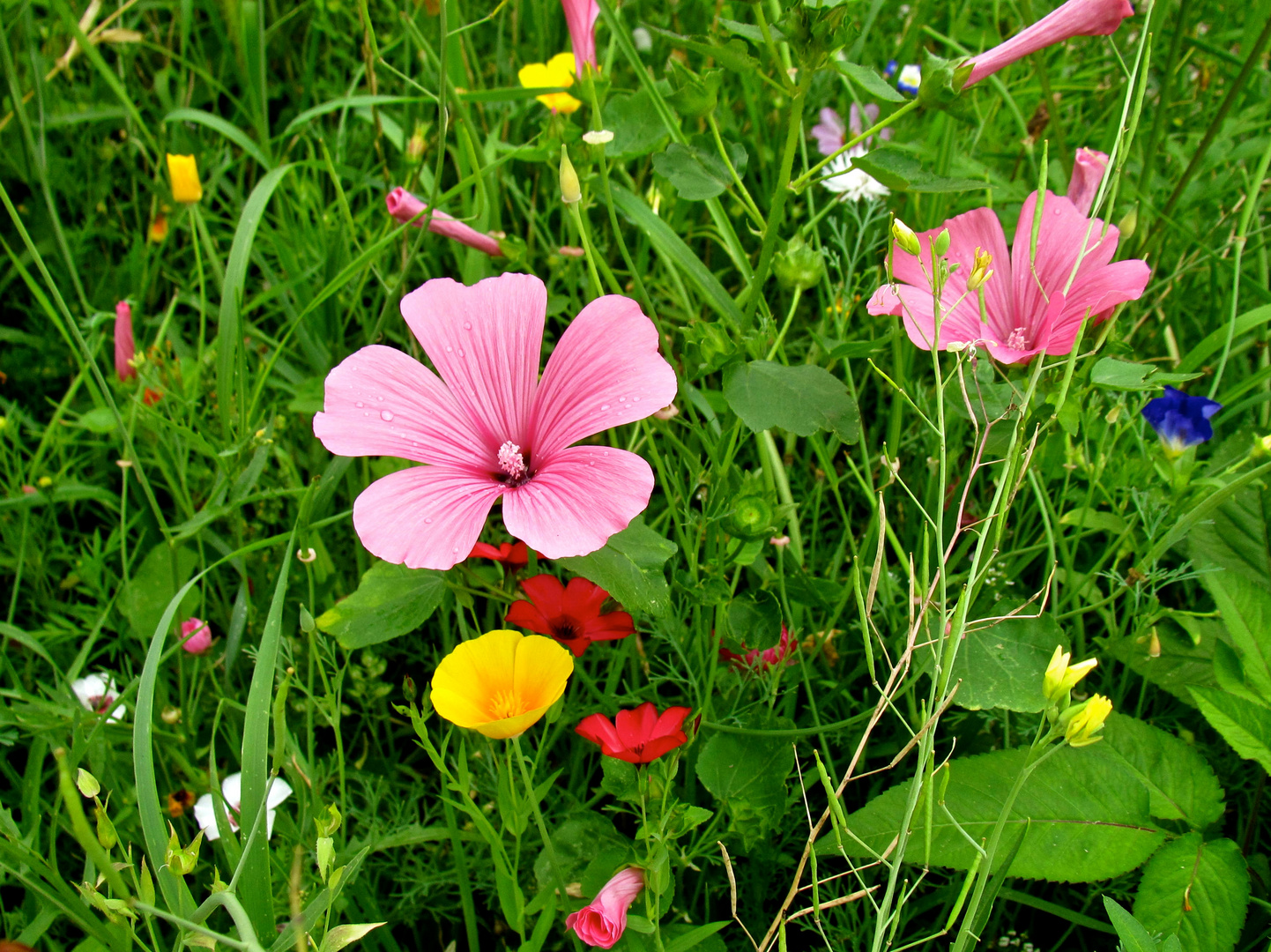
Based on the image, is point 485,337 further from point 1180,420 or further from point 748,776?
point 1180,420

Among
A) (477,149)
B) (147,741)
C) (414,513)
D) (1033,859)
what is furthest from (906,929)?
(477,149)

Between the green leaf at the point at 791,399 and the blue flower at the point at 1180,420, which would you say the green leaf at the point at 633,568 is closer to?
the green leaf at the point at 791,399

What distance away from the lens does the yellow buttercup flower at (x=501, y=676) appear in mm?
942

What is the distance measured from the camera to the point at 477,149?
1629 mm

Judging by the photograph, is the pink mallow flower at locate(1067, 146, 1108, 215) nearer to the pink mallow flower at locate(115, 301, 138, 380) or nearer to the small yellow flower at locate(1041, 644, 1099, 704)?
the small yellow flower at locate(1041, 644, 1099, 704)

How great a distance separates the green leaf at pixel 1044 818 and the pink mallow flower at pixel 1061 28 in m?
0.77

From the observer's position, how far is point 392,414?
3.56 feet

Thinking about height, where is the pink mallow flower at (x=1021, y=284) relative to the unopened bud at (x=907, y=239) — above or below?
below

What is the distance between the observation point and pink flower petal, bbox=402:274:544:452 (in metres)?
1.13

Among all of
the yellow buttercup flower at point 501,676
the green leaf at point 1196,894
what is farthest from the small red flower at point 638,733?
the green leaf at point 1196,894

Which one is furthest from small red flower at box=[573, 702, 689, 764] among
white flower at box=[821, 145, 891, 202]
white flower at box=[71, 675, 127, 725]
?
white flower at box=[821, 145, 891, 202]

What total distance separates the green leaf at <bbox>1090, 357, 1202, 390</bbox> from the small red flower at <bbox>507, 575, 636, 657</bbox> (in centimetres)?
58

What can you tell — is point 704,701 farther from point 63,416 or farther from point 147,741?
point 63,416

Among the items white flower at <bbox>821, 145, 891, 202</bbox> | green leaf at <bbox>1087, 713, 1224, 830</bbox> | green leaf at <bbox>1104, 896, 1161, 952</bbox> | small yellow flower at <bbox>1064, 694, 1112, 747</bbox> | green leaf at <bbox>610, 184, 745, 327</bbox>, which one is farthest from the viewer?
white flower at <bbox>821, 145, 891, 202</bbox>
